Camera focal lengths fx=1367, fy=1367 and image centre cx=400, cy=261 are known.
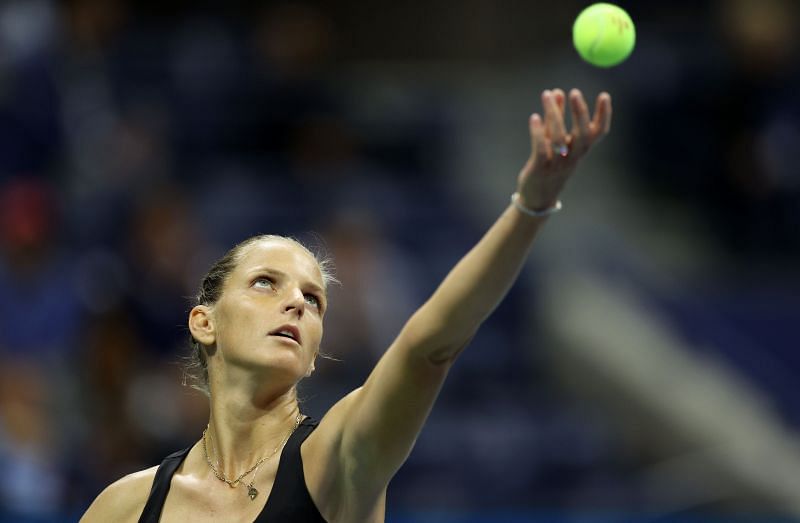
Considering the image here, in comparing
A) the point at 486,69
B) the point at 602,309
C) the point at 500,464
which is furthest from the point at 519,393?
the point at 486,69

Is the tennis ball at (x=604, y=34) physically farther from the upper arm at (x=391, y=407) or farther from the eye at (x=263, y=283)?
the eye at (x=263, y=283)

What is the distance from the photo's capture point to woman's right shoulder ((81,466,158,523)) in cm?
370

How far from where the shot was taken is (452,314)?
2.84 meters

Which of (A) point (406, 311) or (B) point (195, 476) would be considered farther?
(A) point (406, 311)

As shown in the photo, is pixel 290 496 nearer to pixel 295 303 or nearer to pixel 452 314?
pixel 295 303

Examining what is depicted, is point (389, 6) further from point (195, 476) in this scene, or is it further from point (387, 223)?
point (195, 476)

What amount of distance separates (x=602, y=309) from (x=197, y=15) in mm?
4336

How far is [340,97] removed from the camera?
10.6 meters

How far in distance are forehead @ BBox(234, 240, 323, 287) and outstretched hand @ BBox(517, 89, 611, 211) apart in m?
1.01

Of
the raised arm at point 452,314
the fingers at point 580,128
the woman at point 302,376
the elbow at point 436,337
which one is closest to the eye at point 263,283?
the woman at point 302,376

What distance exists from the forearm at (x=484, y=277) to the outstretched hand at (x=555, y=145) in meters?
0.06

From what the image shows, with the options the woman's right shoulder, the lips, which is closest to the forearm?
the lips

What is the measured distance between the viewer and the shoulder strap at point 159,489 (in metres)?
3.60

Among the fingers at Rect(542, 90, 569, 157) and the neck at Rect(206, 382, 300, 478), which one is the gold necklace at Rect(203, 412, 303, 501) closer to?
the neck at Rect(206, 382, 300, 478)
